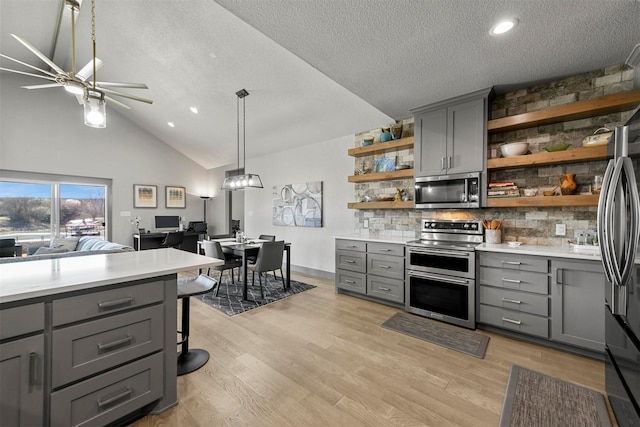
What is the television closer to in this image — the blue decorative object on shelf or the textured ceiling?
the textured ceiling

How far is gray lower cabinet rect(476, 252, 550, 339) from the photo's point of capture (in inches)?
94.8

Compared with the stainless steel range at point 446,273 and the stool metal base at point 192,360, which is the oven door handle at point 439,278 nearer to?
the stainless steel range at point 446,273

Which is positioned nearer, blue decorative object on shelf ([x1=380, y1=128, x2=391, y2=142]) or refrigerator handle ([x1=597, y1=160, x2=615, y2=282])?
refrigerator handle ([x1=597, y1=160, x2=615, y2=282])

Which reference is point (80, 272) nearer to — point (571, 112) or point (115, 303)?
point (115, 303)

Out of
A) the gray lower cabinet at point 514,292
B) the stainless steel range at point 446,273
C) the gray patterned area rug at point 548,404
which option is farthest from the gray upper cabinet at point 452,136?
the gray patterned area rug at point 548,404

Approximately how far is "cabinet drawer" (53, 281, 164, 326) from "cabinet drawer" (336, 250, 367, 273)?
2661mm

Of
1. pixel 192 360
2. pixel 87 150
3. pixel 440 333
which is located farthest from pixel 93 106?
pixel 87 150

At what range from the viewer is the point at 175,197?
7492mm

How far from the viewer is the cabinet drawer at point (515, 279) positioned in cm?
241

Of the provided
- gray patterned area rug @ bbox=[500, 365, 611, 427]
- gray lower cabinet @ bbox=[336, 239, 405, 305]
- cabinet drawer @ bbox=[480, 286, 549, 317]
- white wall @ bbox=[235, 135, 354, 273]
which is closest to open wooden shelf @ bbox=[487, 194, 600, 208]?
cabinet drawer @ bbox=[480, 286, 549, 317]

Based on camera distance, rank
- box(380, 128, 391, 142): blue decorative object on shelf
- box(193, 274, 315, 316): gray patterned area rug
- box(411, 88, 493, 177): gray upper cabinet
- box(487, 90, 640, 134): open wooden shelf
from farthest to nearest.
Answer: box(380, 128, 391, 142): blue decorative object on shelf → box(193, 274, 315, 316): gray patterned area rug → box(411, 88, 493, 177): gray upper cabinet → box(487, 90, 640, 134): open wooden shelf

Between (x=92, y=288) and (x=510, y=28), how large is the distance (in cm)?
325

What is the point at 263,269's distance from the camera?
3871mm

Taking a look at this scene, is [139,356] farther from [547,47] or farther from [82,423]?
[547,47]
